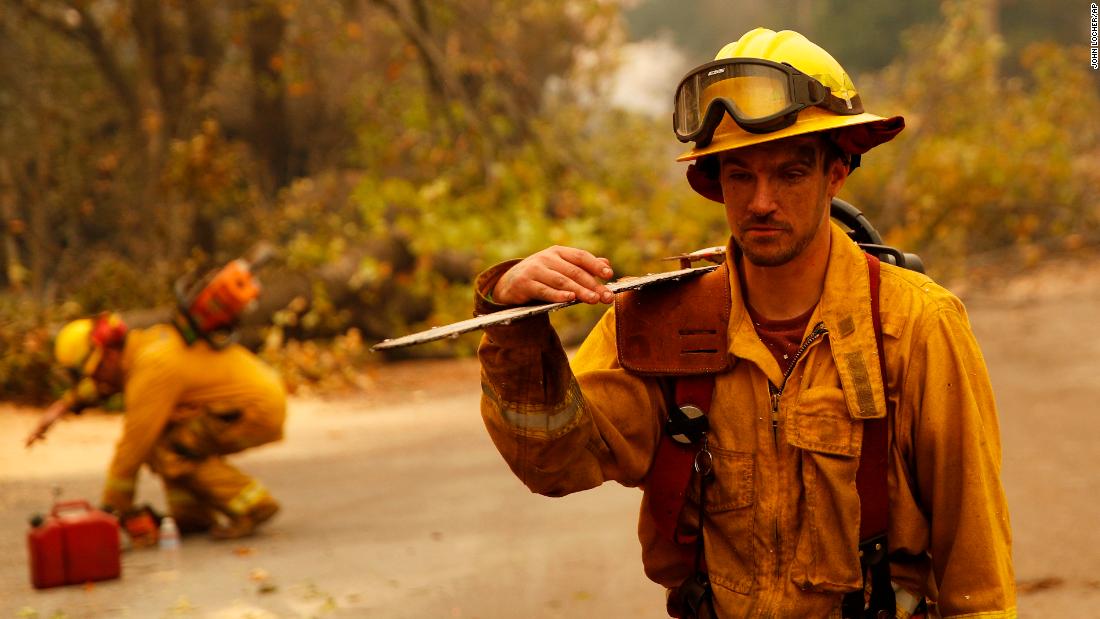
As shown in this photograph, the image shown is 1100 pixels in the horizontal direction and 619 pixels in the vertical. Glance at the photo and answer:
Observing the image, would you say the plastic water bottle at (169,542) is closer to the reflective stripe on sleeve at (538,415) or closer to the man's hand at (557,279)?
the reflective stripe on sleeve at (538,415)

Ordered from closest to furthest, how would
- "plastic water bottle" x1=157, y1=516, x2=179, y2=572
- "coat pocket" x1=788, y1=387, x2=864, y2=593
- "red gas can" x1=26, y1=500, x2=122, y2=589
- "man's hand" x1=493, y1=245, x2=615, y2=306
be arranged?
1. "man's hand" x1=493, y1=245, x2=615, y2=306
2. "coat pocket" x1=788, y1=387, x2=864, y2=593
3. "red gas can" x1=26, y1=500, x2=122, y2=589
4. "plastic water bottle" x1=157, y1=516, x2=179, y2=572

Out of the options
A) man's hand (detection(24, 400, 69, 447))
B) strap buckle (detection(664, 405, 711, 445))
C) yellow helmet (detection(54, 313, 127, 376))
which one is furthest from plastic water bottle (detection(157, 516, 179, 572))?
strap buckle (detection(664, 405, 711, 445))

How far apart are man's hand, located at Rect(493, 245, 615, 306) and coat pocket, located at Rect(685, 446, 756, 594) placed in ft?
1.40

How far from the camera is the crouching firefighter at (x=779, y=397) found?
2275 millimetres

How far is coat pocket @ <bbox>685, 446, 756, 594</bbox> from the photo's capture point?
237 centimetres

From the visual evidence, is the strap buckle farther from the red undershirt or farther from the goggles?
the goggles

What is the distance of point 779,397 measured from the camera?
93.4 inches

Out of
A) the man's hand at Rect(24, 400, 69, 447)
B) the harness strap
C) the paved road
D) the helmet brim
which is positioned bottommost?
the paved road

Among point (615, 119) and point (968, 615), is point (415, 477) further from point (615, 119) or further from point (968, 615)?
point (615, 119)

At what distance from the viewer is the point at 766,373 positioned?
238 cm

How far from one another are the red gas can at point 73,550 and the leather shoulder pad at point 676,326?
157 inches

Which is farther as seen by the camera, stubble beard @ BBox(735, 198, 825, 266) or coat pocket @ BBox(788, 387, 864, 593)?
stubble beard @ BBox(735, 198, 825, 266)

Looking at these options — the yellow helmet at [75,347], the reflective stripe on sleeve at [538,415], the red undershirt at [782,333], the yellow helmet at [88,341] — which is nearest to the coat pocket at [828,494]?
the red undershirt at [782,333]

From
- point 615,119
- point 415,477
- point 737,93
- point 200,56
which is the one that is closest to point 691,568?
point 737,93
